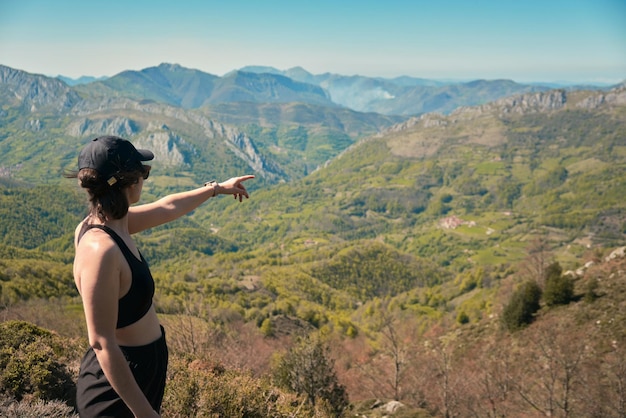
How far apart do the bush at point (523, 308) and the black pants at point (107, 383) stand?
35225mm

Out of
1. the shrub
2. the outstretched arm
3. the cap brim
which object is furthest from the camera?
the shrub

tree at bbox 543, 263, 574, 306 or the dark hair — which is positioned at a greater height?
the dark hair

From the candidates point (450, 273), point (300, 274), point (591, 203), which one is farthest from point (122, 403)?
point (591, 203)

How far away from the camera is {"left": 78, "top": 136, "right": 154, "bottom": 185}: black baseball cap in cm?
265

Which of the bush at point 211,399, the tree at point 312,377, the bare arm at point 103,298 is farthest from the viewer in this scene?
the tree at point 312,377

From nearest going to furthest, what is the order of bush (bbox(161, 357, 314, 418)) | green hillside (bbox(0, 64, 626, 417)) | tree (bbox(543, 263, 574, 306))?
bush (bbox(161, 357, 314, 418))
green hillside (bbox(0, 64, 626, 417))
tree (bbox(543, 263, 574, 306))

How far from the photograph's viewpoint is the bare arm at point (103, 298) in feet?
7.79

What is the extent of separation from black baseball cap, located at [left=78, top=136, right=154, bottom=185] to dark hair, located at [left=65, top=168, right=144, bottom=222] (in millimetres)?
36

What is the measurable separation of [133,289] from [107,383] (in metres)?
0.75

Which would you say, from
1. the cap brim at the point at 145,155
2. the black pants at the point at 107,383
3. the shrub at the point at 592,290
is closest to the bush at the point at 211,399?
the black pants at the point at 107,383

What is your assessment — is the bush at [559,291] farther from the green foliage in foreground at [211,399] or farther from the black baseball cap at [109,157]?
the black baseball cap at [109,157]

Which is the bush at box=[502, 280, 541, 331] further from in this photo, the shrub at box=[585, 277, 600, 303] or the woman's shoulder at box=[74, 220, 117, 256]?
the woman's shoulder at box=[74, 220, 117, 256]

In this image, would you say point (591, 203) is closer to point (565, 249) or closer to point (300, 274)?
point (565, 249)

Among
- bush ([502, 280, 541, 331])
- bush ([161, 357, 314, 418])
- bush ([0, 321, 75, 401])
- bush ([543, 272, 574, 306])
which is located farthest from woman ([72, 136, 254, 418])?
bush ([543, 272, 574, 306])
